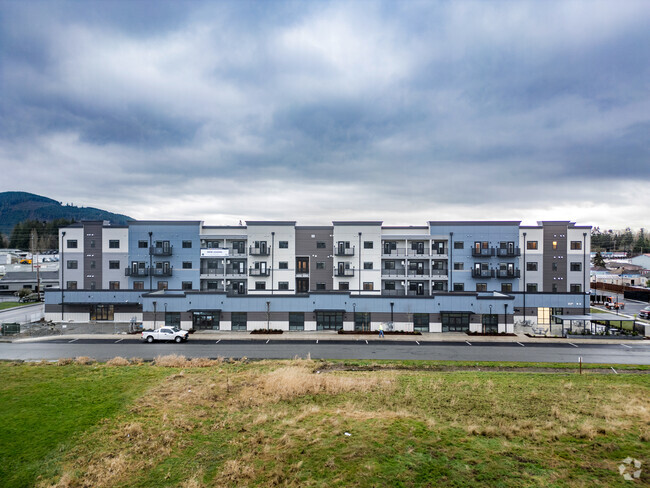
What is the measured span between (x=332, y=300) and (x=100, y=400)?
26.1 meters

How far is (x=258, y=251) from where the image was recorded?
47688 mm

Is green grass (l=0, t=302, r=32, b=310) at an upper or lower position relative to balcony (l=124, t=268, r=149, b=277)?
lower

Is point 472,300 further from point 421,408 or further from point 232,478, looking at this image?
point 232,478

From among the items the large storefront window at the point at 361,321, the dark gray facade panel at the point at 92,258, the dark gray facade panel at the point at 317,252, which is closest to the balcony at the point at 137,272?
the dark gray facade panel at the point at 92,258

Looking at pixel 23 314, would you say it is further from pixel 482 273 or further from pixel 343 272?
pixel 482 273

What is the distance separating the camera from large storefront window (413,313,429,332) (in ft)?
134

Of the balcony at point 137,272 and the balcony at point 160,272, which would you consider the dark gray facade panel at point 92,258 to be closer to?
A: the balcony at point 137,272

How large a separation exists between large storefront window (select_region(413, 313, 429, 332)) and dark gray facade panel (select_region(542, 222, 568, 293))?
66.0 ft

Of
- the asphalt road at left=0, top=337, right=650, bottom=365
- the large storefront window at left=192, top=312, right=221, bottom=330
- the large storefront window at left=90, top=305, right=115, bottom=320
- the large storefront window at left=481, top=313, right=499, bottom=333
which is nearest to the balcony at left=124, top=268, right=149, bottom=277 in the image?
the large storefront window at left=90, top=305, right=115, bottom=320

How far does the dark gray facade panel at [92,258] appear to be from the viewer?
49.1 m

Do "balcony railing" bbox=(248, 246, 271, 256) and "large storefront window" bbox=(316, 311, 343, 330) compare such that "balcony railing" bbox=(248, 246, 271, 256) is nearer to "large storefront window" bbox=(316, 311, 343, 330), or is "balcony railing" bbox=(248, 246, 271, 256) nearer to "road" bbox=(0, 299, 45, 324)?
"large storefront window" bbox=(316, 311, 343, 330)

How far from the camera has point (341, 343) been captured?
114ft

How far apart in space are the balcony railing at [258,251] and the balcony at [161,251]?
36.2 feet

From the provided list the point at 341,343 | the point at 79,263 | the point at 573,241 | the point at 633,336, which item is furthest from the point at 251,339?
the point at 573,241
